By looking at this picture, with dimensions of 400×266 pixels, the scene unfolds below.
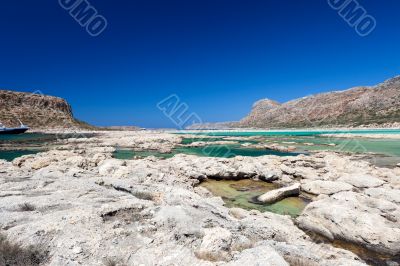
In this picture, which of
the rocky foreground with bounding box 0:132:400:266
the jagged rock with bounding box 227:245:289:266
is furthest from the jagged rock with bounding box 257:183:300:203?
the jagged rock with bounding box 227:245:289:266

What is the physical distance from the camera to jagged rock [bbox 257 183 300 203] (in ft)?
58.6

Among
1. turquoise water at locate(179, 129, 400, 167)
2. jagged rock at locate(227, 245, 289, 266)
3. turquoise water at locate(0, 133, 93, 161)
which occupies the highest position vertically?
turquoise water at locate(0, 133, 93, 161)

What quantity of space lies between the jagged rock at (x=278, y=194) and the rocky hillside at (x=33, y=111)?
460 feet

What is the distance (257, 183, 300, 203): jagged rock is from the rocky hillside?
140 metres

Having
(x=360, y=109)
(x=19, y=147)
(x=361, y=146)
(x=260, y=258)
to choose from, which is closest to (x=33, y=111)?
(x=19, y=147)

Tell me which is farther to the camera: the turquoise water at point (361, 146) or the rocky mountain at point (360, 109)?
the rocky mountain at point (360, 109)

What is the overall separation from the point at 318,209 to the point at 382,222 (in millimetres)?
2594

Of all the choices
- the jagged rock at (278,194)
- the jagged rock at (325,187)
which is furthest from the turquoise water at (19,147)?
the jagged rock at (325,187)

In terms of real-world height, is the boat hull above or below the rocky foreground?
above

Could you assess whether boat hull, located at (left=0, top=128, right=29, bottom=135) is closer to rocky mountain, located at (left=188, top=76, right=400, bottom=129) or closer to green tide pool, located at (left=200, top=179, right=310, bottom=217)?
green tide pool, located at (left=200, top=179, right=310, bottom=217)

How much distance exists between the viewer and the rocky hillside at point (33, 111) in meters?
139

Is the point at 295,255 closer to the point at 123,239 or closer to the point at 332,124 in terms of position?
the point at 123,239

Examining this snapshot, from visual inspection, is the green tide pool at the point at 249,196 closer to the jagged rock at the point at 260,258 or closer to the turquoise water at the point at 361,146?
the jagged rock at the point at 260,258

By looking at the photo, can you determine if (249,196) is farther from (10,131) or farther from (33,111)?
(33,111)
